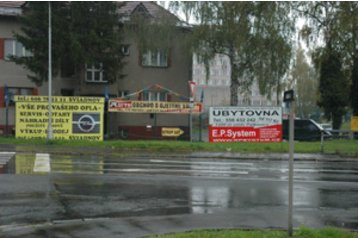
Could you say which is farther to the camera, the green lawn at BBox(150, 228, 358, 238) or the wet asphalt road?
the wet asphalt road

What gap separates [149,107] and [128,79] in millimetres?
6111

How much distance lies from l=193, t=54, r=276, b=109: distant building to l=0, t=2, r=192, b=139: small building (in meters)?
1.94

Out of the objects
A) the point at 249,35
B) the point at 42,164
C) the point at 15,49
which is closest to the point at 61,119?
the point at 15,49

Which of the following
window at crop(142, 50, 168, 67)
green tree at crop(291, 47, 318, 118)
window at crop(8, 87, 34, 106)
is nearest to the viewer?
window at crop(8, 87, 34, 106)

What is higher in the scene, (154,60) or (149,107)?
(154,60)

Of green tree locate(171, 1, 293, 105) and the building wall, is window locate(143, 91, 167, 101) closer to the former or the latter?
green tree locate(171, 1, 293, 105)

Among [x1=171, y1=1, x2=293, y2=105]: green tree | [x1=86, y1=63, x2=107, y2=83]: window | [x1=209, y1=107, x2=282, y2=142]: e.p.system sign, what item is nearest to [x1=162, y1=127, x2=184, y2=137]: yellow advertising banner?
[x1=209, y1=107, x2=282, y2=142]: e.p.system sign

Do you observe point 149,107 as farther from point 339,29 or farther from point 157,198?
point 157,198

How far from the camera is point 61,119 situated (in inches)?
1097

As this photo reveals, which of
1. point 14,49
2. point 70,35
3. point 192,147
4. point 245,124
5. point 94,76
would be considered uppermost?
point 70,35

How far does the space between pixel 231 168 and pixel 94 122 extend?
Answer: 1275cm

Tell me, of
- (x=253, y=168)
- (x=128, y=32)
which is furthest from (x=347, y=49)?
(x=253, y=168)

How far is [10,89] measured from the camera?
1330 inches

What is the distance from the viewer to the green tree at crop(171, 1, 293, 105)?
103ft
